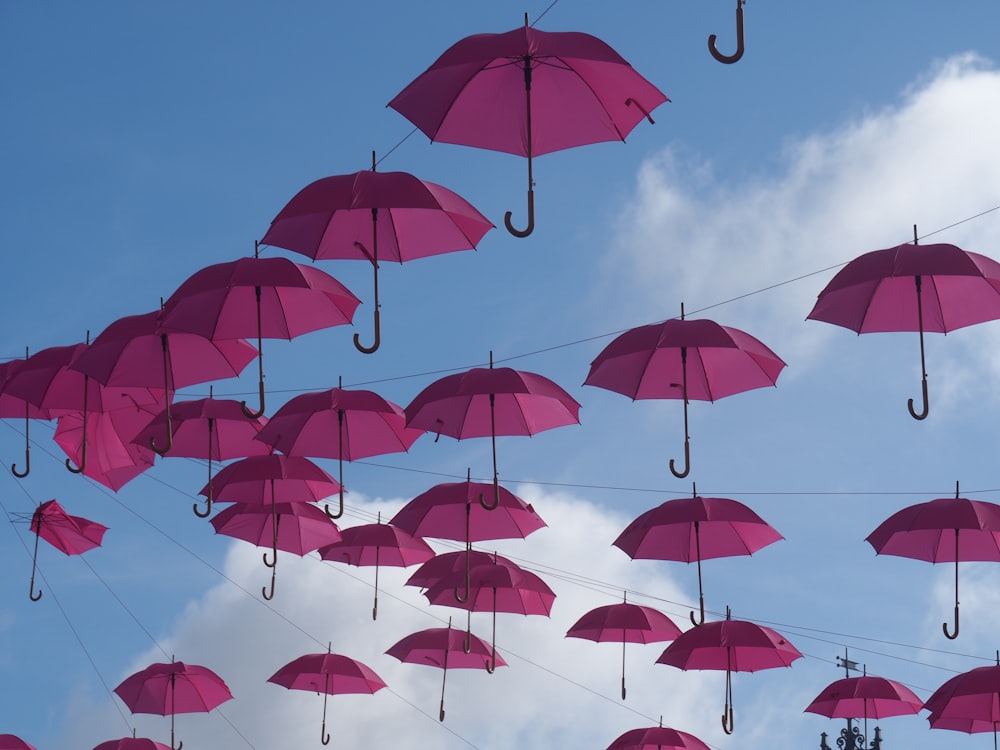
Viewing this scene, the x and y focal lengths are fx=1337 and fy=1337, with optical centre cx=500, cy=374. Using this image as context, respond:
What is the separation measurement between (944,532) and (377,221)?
7.02 meters

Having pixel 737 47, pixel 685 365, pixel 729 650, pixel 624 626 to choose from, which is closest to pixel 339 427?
pixel 685 365

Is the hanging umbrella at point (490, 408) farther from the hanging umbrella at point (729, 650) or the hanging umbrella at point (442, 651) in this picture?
the hanging umbrella at point (442, 651)

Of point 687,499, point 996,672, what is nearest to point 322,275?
point 687,499

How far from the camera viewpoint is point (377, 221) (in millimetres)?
10891

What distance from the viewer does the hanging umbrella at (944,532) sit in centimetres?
1277

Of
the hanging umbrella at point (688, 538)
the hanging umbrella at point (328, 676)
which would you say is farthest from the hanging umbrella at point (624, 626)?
the hanging umbrella at point (328, 676)

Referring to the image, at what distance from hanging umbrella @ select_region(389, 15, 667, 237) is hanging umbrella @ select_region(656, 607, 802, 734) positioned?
7775 millimetres

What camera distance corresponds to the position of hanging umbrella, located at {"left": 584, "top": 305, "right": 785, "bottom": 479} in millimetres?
11492

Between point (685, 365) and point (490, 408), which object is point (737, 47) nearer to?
point (685, 365)

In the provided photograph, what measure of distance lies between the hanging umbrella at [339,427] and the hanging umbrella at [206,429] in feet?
2.61

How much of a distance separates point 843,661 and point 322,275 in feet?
76.9

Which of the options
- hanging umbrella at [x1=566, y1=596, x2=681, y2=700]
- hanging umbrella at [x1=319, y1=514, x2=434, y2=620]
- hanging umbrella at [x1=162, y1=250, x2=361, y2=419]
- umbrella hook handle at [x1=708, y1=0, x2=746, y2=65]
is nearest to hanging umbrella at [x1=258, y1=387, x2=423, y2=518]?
hanging umbrella at [x1=162, y1=250, x2=361, y2=419]

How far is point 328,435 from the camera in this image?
13805 millimetres

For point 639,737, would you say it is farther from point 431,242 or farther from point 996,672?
point 431,242
